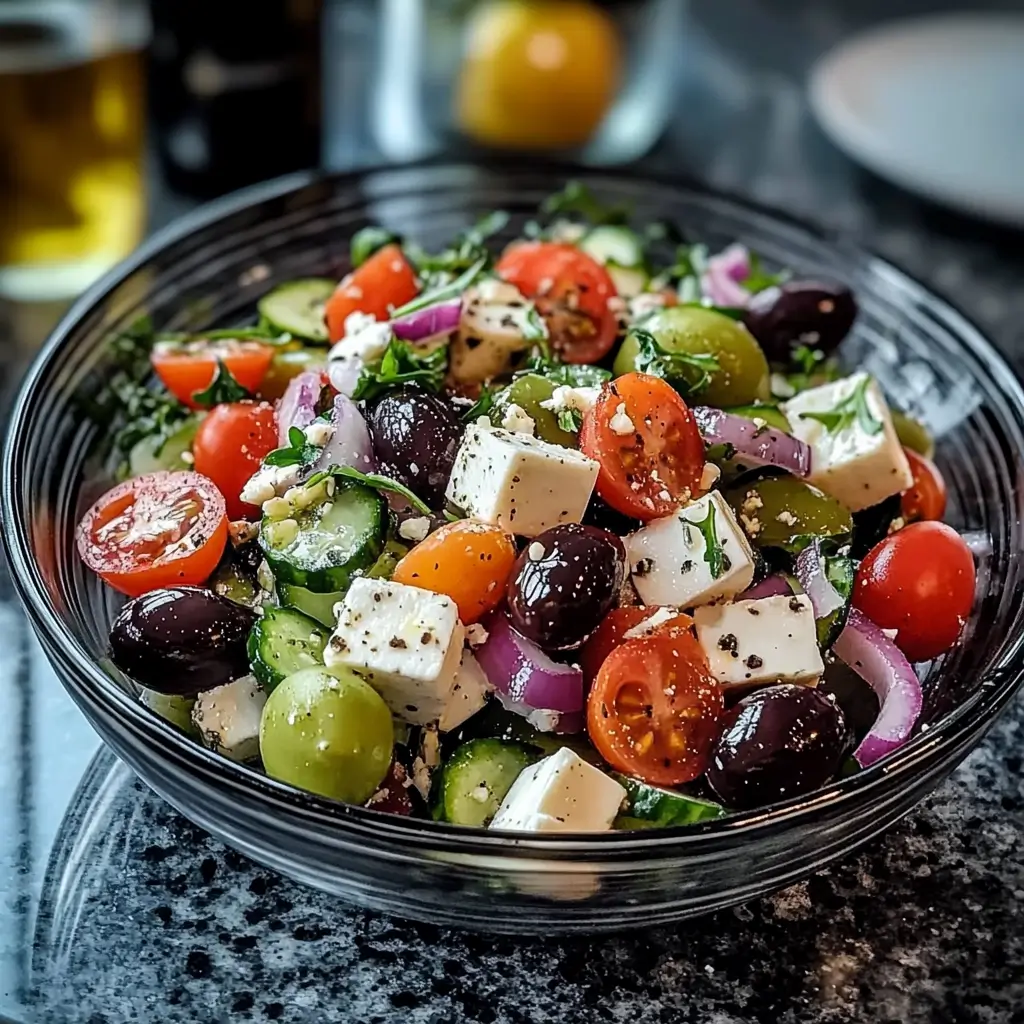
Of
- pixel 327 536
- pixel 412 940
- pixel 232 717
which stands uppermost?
pixel 327 536

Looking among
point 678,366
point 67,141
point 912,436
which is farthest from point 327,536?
point 67,141

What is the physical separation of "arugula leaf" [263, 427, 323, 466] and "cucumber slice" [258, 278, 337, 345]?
0.25 m

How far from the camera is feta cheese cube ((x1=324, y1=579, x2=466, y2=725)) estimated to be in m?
1.00

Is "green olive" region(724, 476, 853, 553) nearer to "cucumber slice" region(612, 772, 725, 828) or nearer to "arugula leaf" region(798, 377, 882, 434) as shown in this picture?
"arugula leaf" region(798, 377, 882, 434)

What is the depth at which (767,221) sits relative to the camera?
1640mm

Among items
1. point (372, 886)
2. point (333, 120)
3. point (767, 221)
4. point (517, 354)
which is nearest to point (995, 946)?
point (372, 886)

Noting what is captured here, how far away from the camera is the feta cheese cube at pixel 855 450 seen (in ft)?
4.00

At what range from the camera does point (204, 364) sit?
1.33 m

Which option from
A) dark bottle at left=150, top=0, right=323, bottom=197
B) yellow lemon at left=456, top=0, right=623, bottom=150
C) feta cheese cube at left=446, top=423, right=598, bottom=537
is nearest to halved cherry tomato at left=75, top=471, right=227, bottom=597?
feta cheese cube at left=446, top=423, right=598, bottom=537

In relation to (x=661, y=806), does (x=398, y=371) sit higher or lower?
higher

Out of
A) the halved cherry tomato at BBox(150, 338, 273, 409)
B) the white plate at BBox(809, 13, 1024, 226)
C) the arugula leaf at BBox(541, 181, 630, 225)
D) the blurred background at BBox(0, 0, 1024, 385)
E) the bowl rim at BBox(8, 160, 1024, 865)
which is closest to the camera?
the bowl rim at BBox(8, 160, 1024, 865)

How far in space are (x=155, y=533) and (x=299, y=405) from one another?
17 centimetres

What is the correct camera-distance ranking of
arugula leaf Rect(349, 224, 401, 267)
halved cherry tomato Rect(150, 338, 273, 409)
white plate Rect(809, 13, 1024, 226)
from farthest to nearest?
white plate Rect(809, 13, 1024, 226)
arugula leaf Rect(349, 224, 401, 267)
halved cherry tomato Rect(150, 338, 273, 409)

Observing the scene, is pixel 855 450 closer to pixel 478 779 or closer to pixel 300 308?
pixel 478 779
